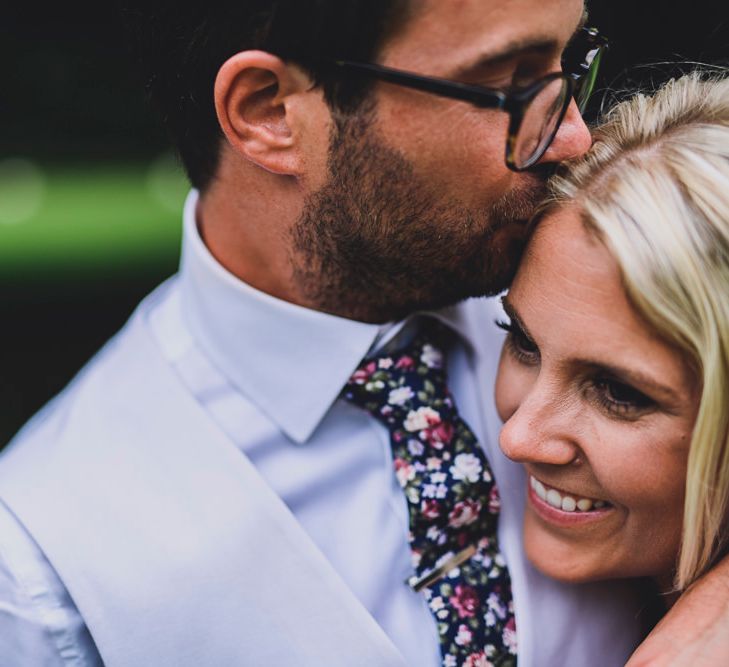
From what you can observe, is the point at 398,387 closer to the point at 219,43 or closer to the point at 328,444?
the point at 328,444

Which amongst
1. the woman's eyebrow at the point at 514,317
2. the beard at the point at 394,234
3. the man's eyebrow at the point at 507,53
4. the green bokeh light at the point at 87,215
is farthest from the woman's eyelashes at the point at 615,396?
Answer: the green bokeh light at the point at 87,215

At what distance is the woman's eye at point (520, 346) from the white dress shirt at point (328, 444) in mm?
186

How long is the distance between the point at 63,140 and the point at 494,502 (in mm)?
3258

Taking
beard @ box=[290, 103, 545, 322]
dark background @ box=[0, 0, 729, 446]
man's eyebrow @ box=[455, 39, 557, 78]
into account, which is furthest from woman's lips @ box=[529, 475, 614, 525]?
dark background @ box=[0, 0, 729, 446]

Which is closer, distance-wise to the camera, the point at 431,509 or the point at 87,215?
the point at 431,509

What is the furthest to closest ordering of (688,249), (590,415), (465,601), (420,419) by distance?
(420,419) → (465,601) → (590,415) → (688,249)

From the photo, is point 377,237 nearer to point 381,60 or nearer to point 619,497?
point 381,60

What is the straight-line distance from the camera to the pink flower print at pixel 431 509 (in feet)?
5.26

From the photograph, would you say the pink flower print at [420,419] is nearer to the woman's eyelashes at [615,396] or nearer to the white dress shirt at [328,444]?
the white dress shirt at [328,444]

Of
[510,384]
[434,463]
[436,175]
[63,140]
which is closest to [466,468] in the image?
[434,463]

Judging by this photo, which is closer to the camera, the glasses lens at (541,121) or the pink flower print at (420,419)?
the glasses lens at (541,121)

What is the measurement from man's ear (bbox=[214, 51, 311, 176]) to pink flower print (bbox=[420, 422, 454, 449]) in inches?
20.1

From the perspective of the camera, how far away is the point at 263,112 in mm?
1650

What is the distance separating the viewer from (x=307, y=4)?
148 cm
